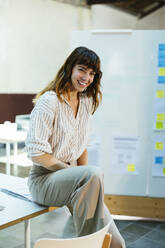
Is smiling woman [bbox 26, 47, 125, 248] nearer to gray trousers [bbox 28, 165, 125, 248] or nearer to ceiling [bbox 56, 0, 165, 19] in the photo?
gray trousers [bbox 28, 165, 125, 248]

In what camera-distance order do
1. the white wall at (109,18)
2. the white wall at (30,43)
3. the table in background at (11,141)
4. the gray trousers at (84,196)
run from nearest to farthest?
1. the gray trousers at (84,196)
2. the white wall at (30,43)
3. the table in background at (11,141)
4. the white wall at (109,18)

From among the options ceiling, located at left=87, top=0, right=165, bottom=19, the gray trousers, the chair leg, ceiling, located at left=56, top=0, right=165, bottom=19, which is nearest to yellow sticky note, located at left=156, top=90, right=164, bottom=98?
the gray trousers

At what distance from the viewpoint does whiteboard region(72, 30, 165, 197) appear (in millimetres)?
2820

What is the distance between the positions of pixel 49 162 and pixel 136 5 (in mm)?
4994

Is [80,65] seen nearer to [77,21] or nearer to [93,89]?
[93,89]

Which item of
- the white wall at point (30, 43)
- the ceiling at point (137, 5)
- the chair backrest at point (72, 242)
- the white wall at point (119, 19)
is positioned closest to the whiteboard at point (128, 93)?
the white wall at point (30, 43)

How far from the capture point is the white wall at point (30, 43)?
3.47 metres

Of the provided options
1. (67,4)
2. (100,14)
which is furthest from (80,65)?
(100,14)

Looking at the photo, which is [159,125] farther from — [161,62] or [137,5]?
[137,5]

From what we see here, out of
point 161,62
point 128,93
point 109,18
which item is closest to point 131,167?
point 128,93

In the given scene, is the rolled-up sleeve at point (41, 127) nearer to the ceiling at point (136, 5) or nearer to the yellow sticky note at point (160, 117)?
the yellow sticky note at point (160, 117)

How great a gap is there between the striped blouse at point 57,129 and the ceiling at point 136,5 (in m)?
4.04

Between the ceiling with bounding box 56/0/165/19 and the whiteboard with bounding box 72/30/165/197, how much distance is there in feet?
9.14

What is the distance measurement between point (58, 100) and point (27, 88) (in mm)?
2147
